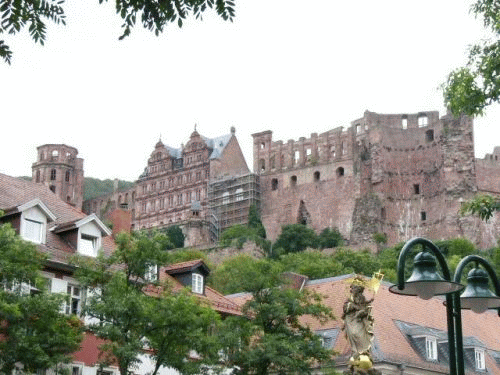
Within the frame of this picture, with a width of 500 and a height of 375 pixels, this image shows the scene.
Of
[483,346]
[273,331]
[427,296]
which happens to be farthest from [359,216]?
[427,296]

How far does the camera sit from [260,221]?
469ft

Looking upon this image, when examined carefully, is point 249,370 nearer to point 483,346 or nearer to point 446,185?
point 483,346

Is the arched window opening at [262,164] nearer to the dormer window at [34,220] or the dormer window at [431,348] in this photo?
the dormer window at [431,348]

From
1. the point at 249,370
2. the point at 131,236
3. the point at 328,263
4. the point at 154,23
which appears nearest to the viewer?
the point at 154,23

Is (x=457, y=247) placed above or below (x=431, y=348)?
above

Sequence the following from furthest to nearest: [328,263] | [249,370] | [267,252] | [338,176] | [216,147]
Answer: [216,147], [338,176], [267,252], [328,263], [249,370]

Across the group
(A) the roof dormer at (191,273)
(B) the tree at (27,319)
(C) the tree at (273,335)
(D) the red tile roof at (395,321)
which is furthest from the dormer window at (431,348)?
(B) the tree at (27,319)

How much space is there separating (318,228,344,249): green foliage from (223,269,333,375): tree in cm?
8931

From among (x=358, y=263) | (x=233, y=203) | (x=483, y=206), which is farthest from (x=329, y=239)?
(x=483, y=206)

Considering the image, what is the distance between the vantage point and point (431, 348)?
49.8 metres

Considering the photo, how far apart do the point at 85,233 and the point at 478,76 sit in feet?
70.0

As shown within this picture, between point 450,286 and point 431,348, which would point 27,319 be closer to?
point 450,286

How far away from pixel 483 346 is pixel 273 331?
17.5 meters

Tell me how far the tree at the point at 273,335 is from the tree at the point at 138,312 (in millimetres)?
3225
